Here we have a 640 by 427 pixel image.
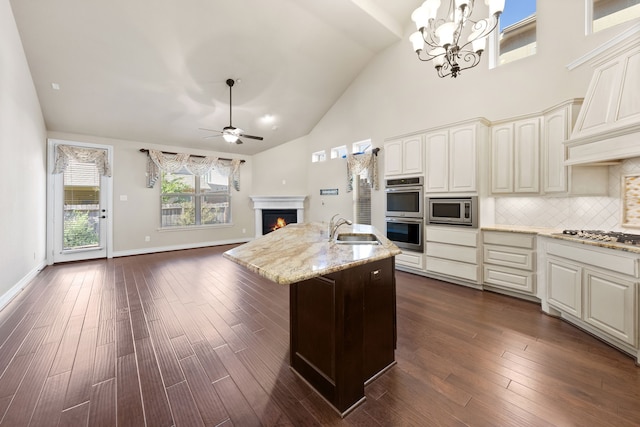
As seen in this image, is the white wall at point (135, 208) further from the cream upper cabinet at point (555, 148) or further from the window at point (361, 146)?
the cream upper cabinet at point (555, 148)

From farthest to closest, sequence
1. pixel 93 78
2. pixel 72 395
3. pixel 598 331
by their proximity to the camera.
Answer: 1. pixel 93 78
2. pixel 598 331
3. pixel 72 395

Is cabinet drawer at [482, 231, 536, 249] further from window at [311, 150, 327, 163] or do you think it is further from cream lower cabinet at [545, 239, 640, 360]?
window at [311, 150, 327, 163]

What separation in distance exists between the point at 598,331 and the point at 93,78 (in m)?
6.92

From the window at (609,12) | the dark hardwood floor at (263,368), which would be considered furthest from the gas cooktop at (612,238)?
the window at (609,12)

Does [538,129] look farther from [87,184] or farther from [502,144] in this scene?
[87,184]

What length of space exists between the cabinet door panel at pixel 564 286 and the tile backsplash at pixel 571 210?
0.76 meters

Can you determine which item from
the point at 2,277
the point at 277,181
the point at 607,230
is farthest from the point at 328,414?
the point at 277,181

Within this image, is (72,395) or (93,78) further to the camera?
(93,78)

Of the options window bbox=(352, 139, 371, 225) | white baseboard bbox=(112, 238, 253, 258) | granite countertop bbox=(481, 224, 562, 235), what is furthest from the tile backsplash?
white baseboard bbox=(112, 238, 253, 258)

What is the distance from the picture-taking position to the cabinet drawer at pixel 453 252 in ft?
10.9

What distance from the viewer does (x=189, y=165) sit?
247 inches

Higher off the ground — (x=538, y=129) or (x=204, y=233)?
(x=538, y=129)

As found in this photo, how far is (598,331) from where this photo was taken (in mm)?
2102

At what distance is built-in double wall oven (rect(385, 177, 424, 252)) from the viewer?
3865 millimetres
